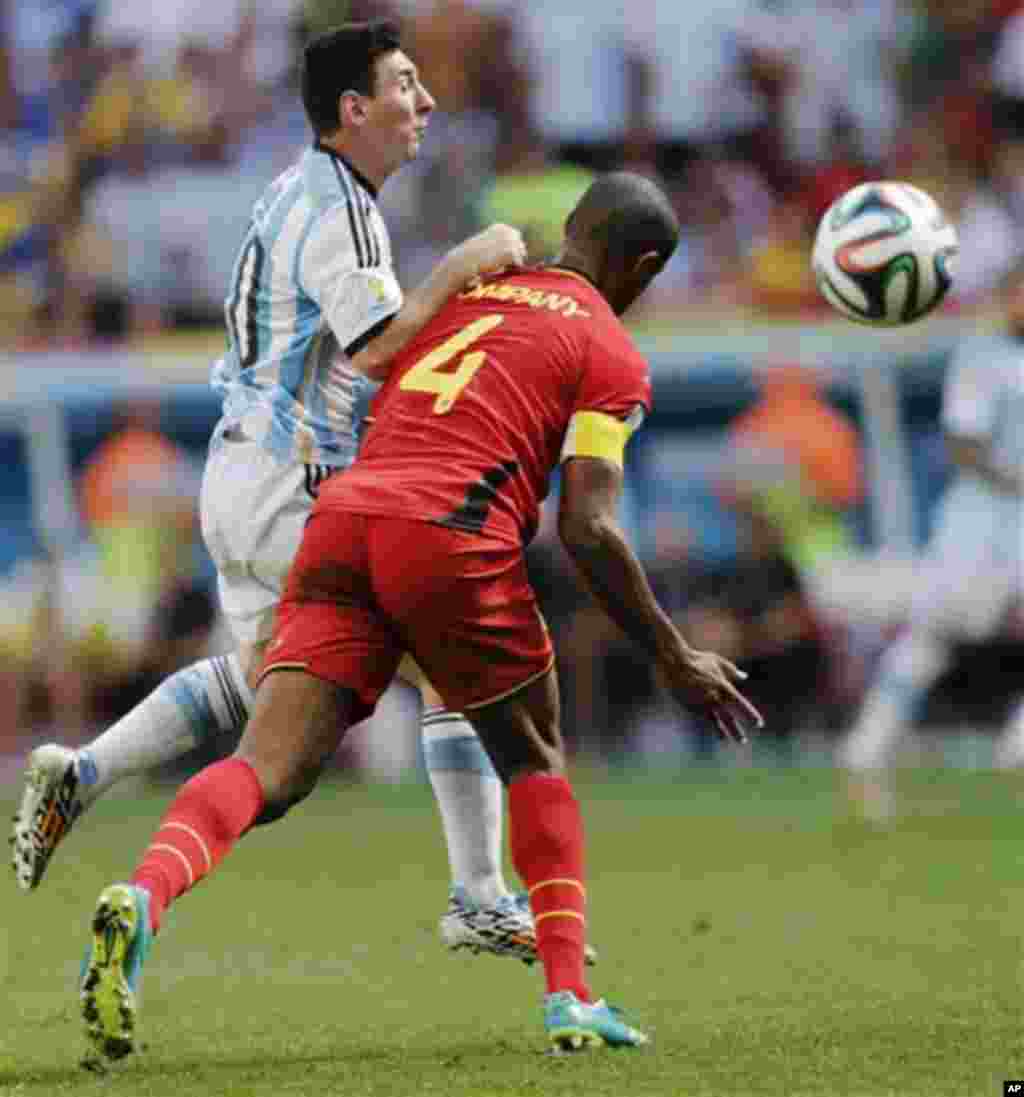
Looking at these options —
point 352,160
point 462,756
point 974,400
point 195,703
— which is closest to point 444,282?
point 352,160

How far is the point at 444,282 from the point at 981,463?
6995mm

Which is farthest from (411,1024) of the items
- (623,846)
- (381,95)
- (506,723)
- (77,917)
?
(623,846)

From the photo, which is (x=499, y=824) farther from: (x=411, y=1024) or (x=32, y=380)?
(x=32, y=380)

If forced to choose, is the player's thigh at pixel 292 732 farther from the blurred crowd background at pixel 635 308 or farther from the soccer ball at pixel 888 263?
the blurred crowd background at pixel 635 308

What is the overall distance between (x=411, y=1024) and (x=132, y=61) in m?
12.6

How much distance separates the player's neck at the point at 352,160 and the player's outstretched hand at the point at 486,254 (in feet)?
1.97

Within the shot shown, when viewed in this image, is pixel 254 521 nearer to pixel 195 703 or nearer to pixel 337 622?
pixel 195 703

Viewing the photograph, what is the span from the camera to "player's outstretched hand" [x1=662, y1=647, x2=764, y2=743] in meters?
5.54

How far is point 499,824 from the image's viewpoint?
6.66 m

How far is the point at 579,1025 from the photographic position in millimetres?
5574

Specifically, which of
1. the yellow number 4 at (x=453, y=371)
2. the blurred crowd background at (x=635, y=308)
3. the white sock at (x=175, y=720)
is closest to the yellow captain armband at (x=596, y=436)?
the yellow number 4 at (x=453, y=371)

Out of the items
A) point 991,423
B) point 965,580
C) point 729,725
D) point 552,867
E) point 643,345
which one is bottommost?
point 965,580

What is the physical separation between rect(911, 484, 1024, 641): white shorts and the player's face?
6549 mm

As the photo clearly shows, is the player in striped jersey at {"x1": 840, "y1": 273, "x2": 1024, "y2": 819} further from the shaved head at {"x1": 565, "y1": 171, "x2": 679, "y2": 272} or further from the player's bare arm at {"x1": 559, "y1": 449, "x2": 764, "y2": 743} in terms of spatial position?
the player's bare arm at {"x1": 559, "y1": 449, "x2": 764, "y2": 743}
